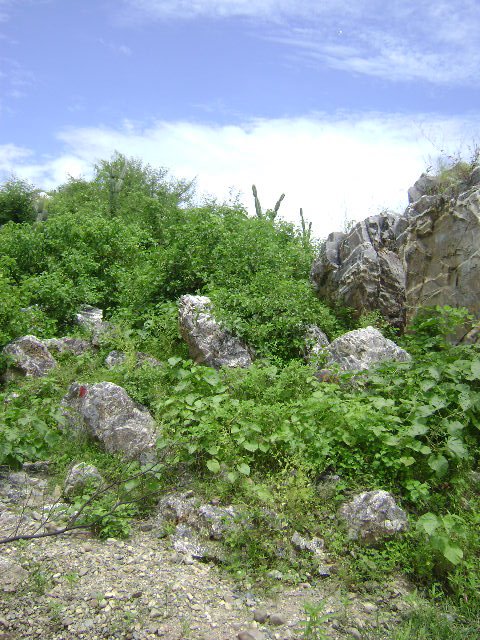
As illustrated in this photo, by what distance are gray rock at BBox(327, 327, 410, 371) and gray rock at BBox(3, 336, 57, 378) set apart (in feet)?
13.0

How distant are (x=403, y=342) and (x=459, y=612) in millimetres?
4309

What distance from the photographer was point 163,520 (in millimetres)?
5324

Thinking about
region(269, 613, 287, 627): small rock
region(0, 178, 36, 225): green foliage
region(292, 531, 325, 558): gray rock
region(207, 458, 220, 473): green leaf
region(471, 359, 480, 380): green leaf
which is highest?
region(0, 178, 36, 225): green foliage

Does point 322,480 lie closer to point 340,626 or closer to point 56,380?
point 340,626

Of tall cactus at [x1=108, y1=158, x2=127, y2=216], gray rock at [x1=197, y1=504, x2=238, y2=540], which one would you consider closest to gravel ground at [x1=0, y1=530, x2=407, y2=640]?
gray rock at [x1=197, y1=504, x2=238, y2=540]

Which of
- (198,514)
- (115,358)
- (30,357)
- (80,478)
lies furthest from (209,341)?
(198,514)

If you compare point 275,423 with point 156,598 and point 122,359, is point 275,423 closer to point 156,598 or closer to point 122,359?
point 156,598

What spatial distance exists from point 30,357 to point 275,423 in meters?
4.44

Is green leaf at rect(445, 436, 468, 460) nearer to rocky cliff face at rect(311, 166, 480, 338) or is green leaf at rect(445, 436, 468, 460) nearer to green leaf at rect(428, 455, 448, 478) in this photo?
green leaf at rect(428, 455, 448, 478)

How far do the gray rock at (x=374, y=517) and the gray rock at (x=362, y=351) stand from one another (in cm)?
247

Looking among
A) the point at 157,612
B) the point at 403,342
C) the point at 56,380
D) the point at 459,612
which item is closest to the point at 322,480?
the point at 459,612

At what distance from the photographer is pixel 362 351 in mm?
7527

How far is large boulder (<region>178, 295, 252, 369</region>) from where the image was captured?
7.91 m

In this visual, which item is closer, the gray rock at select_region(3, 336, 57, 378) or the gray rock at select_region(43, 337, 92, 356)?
the gray rock at select_region(3, 336, 57, 378)
